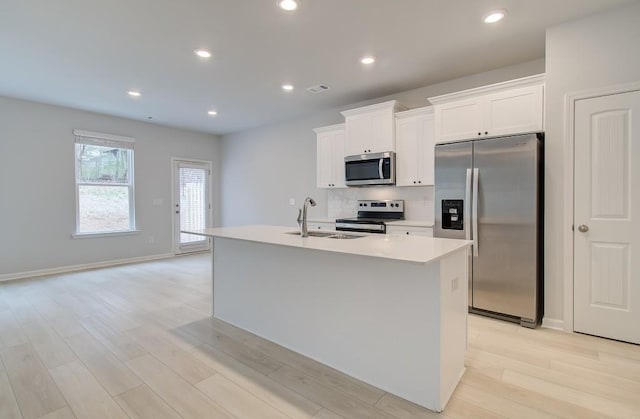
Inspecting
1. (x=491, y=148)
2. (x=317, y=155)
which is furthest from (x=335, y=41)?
(x=317, y=155)

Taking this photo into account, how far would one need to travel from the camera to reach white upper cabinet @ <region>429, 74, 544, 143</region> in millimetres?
2867

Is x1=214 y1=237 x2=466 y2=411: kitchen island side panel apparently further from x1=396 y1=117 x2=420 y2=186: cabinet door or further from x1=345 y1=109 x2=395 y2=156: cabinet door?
x1=345 y1=109 x2=395 y2=156: cabinet door

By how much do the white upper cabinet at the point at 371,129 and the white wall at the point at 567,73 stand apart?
167 centimetres

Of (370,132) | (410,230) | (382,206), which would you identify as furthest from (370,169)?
(410,230)

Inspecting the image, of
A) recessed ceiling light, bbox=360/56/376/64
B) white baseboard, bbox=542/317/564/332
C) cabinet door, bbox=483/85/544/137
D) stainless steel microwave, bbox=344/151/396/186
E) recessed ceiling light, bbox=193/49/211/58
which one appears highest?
recessed ceiling light, bbox=360/56/376/64

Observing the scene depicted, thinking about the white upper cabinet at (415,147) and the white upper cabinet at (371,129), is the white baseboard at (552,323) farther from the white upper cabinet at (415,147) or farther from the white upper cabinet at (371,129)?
the white upper cabinet at (371,129)

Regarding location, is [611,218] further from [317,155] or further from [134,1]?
[134,1]

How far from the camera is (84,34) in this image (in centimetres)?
278

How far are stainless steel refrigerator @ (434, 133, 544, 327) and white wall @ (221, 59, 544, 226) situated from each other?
94cm

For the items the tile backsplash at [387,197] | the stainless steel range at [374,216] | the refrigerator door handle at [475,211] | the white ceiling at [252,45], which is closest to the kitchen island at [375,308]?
the refrigerator door handle at [475,211]

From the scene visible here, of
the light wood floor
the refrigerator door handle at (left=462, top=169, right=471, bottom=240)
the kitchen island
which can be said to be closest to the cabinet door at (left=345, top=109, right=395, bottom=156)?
the refrigerator door handle at (left=462, top=169, right=471, bottom=240)

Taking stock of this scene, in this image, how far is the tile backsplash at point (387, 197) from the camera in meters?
4.15

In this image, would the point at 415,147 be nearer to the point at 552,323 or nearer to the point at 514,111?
the point at 514,111

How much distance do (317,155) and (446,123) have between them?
2.11 meters
